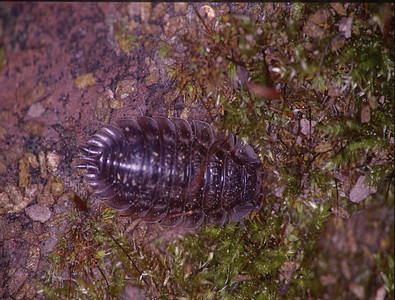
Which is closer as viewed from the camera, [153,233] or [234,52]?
[234,52]

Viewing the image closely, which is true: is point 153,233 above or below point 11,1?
below

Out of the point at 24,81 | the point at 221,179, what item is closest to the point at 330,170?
the point at 221,179

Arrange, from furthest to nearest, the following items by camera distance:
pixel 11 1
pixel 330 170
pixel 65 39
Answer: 1. pixel 330 170
2. pixel 65 39
3. pixel 11 1

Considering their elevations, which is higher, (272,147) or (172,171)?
(272,147)

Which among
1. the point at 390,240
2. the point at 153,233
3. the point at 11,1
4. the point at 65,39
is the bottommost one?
the point at 153,233

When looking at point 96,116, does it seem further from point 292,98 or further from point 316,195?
point 316,195

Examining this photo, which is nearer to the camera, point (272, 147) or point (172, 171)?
point (172, 171)

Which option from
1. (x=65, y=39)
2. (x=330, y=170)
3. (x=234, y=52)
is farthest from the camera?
(x=330, y=170)
